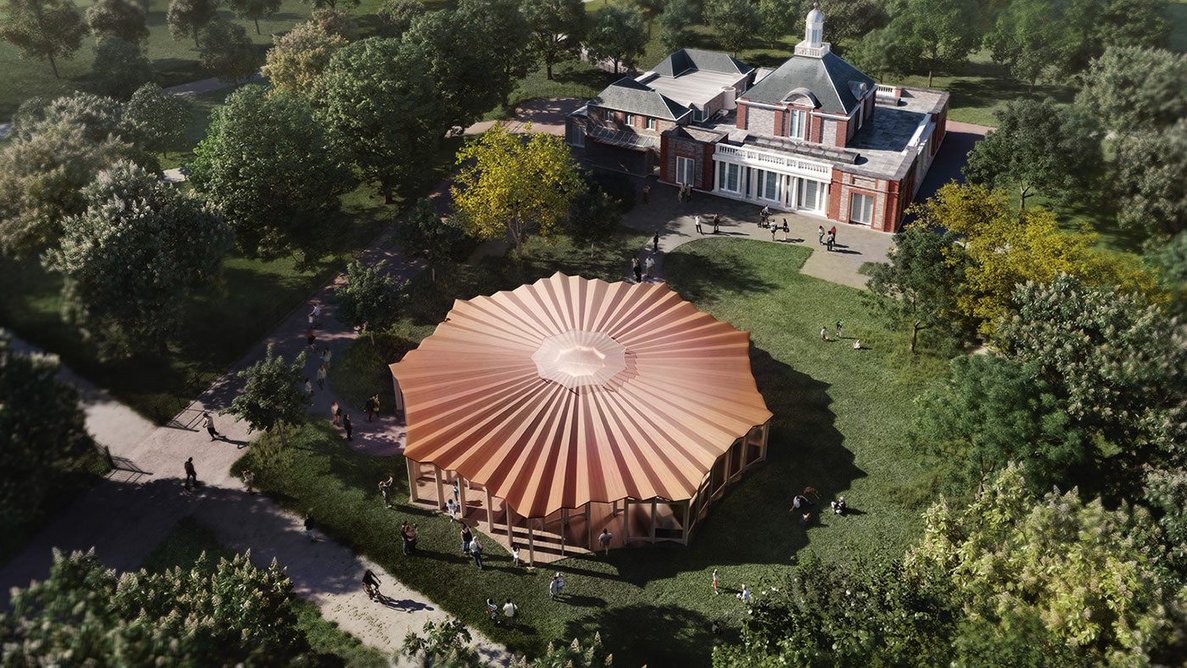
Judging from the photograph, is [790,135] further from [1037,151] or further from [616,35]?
[616,35]

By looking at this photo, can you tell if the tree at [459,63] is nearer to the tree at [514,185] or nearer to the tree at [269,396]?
the tree at [514,185]

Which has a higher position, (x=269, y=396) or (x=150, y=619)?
(x=150, y=619)

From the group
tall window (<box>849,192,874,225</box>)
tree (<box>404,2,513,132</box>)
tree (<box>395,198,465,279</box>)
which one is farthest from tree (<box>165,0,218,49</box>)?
tall window (<box>849,192,874,225</box>)

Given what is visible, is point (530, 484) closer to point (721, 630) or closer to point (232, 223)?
point (721, 630)

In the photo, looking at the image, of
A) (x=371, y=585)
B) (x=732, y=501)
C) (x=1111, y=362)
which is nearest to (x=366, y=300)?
(x=371, y=585)

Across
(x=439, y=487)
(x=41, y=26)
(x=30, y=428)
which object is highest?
(x=41, y=26)

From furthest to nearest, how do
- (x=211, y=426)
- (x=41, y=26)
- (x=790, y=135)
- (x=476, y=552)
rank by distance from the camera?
(x=41, y=26) < (x=790, y=135) < (x=211, y=426) < (x=476, y=552)

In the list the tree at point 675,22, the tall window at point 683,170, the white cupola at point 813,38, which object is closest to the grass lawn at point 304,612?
the tall window at point 683,170
